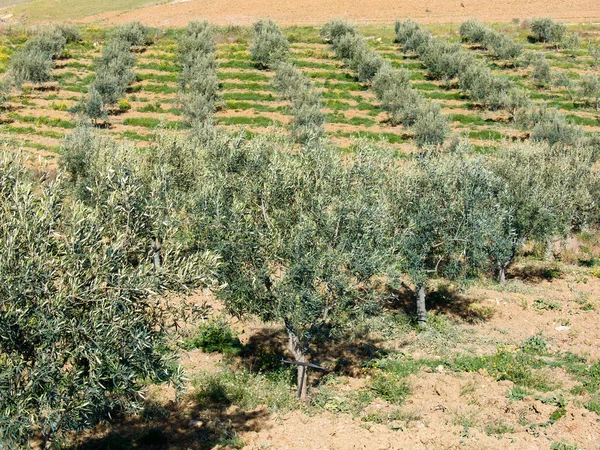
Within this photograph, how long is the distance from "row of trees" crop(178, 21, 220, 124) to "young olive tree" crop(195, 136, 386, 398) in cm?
3040

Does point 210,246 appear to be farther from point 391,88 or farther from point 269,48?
point 269,48

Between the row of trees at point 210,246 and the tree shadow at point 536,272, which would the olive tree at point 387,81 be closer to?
the tree shadow at point 536,272

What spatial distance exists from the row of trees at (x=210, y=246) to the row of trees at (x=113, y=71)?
27.0 meters

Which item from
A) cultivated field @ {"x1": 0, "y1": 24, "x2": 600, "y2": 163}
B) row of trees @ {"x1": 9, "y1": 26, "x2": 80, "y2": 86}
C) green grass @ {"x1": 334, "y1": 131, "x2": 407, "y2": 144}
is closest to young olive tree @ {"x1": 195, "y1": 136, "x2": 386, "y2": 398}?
cultivated field @ {"x1": 0, "y1": 24, "x2": 600, "y2": 163}

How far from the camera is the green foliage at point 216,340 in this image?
19969mm

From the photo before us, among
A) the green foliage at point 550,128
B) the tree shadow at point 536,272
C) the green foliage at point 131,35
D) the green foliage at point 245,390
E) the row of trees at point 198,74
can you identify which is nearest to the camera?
A: the green foliage at point 245,390

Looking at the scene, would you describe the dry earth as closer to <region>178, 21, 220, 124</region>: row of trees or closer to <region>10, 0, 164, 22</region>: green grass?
<region>178, 21, 220, 124</region>: row of trees

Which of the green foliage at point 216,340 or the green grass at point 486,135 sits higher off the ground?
the green grass at point 486,135

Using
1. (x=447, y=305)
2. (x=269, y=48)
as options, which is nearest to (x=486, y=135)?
(x=269, y=48)

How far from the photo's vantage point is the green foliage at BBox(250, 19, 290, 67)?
6781 centimetres

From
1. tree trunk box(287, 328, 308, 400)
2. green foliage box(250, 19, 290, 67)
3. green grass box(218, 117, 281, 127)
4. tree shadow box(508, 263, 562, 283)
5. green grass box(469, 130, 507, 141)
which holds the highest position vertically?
green foliage box(250, 19, 290, 67)

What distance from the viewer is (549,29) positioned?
75.1 meters

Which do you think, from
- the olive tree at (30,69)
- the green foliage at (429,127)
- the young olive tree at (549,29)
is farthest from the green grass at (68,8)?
the green foliage at (429,127)

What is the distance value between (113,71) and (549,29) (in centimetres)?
5287
